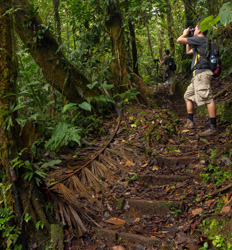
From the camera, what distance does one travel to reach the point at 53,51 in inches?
204

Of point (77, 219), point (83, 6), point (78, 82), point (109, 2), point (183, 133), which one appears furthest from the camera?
point (83, 6)

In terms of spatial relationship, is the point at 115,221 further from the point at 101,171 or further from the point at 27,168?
the point at 27,168

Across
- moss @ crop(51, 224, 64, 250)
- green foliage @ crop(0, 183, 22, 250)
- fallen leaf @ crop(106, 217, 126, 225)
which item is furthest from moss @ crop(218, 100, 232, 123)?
green foliage @ crop(0, 183, 22, 250)

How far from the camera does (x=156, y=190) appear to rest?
3.46m

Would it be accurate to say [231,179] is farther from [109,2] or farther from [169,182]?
[109,2]

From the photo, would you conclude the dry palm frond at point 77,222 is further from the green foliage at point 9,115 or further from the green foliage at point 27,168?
the green foliage at point 9,115

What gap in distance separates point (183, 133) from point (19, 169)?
352 cm

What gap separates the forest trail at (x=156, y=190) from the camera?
2561 millimetres

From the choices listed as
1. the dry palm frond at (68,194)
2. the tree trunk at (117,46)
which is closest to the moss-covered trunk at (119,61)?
the tree trunk at (117,46)

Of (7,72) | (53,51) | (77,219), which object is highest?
(53,51)

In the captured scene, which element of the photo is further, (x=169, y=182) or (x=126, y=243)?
(x=169, y=182)

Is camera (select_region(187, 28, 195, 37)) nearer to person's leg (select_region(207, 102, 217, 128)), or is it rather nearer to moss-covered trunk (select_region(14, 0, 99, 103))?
person's leg (select_region(207, 102, 217, 128))

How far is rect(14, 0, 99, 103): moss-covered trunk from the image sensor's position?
502 cm

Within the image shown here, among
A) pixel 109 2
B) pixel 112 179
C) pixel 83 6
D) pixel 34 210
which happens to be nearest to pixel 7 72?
pixel 34 210
